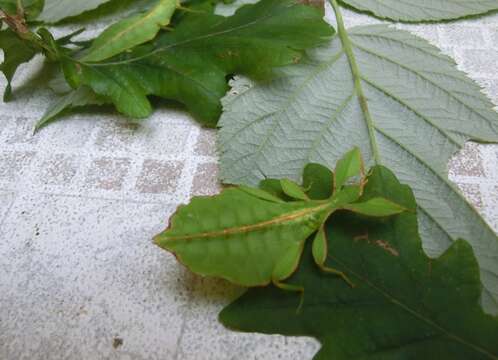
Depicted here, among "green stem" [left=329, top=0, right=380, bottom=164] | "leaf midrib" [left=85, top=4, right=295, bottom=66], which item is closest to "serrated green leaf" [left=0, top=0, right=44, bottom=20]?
"leaf midrib" [left=85, top=4, right=295, bottom=66]

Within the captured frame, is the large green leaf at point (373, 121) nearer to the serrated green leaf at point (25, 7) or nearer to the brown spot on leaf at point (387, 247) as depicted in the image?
the brown spot on leaf at point (387, 247)

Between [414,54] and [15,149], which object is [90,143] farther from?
[414,54]

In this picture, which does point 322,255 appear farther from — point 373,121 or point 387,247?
point 373,121

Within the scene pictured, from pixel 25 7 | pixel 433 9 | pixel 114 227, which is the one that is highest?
pixel 433 9

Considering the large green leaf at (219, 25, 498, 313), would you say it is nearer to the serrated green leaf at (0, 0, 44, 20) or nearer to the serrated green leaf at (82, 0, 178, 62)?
the serrated green leaf at (82, 0, 178, 62)

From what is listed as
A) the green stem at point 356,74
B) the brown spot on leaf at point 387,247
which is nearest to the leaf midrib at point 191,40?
the green stem at point 356,74

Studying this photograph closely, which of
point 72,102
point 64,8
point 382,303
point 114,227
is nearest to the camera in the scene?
point 382,303

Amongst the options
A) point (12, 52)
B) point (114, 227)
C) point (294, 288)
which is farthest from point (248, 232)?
point (12, 52)
